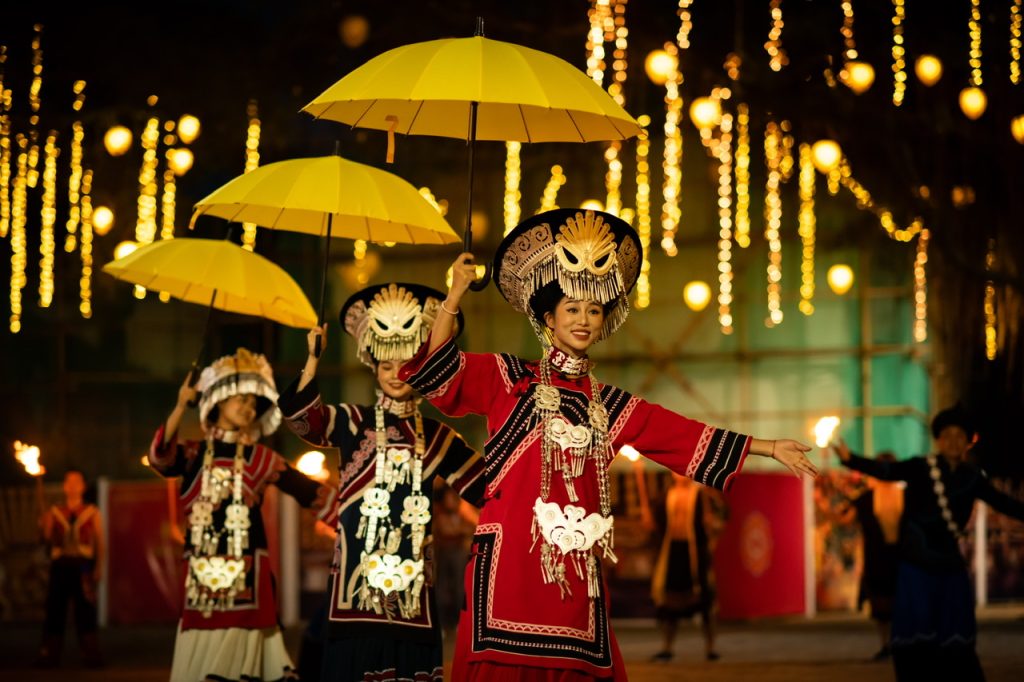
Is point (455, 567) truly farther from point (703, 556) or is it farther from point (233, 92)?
point (233, 92)

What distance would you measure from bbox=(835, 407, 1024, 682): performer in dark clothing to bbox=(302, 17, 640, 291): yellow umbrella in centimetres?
315

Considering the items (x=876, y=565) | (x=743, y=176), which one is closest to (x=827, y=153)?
(x=876, y=565)

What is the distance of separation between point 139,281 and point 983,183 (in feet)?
27.5

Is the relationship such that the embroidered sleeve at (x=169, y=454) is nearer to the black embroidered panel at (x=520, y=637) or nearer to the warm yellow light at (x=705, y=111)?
the black embroidered panel at (x=520, y=637)

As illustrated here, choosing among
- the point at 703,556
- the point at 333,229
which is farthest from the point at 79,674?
the point at 333,229

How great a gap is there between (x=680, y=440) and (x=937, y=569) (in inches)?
137

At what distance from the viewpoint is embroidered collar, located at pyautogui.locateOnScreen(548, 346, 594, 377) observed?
16.1 feet

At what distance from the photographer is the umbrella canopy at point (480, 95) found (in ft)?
16.3

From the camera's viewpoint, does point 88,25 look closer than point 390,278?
Yes

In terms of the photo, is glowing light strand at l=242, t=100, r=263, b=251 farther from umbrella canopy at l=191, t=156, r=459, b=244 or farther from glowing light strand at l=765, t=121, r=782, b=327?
umbrella canopy at l=191, t=156, r=459, b=244

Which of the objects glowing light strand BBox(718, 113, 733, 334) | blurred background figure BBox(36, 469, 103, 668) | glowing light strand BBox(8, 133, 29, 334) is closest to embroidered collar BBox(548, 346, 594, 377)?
blurred background figure BBox(36, 469, 103, 668)

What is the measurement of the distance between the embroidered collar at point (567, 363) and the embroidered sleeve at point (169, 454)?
2555 mm

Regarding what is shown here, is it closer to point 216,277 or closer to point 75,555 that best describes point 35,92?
point 75,555

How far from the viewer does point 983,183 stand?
13.6 meters
